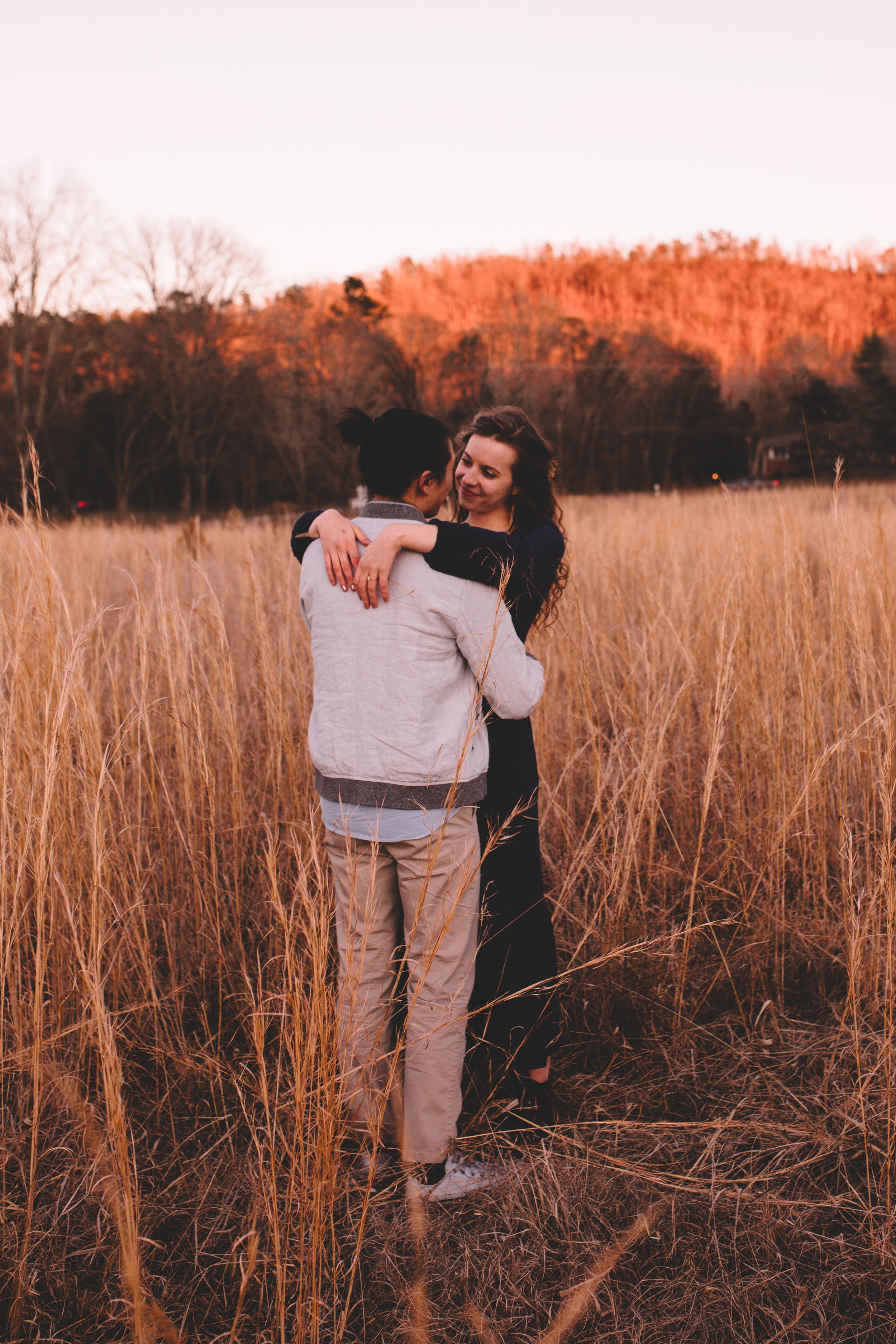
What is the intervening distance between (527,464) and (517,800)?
76 cm

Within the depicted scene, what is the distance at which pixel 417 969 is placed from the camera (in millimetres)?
1316

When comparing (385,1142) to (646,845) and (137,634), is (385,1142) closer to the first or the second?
(646,845)

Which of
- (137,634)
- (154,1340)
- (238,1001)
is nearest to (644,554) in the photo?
(137,634)

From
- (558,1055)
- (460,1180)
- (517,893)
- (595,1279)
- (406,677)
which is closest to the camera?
(595,1279)

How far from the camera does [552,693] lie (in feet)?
9.77

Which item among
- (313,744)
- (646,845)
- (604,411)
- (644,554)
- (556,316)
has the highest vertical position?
(556,316)

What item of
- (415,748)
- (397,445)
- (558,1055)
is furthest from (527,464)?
(558,1055)

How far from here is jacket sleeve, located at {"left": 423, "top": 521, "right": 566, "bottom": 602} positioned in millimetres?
1263

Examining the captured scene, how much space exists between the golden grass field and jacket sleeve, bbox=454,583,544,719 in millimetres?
456

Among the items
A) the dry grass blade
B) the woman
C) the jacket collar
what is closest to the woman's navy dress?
the woman

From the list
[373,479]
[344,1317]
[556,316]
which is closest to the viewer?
[344,1317]

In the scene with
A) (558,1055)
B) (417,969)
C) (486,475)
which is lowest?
(558,1055)

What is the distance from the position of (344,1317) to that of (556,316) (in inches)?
1289

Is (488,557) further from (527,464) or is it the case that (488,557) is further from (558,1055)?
(558,1055)
